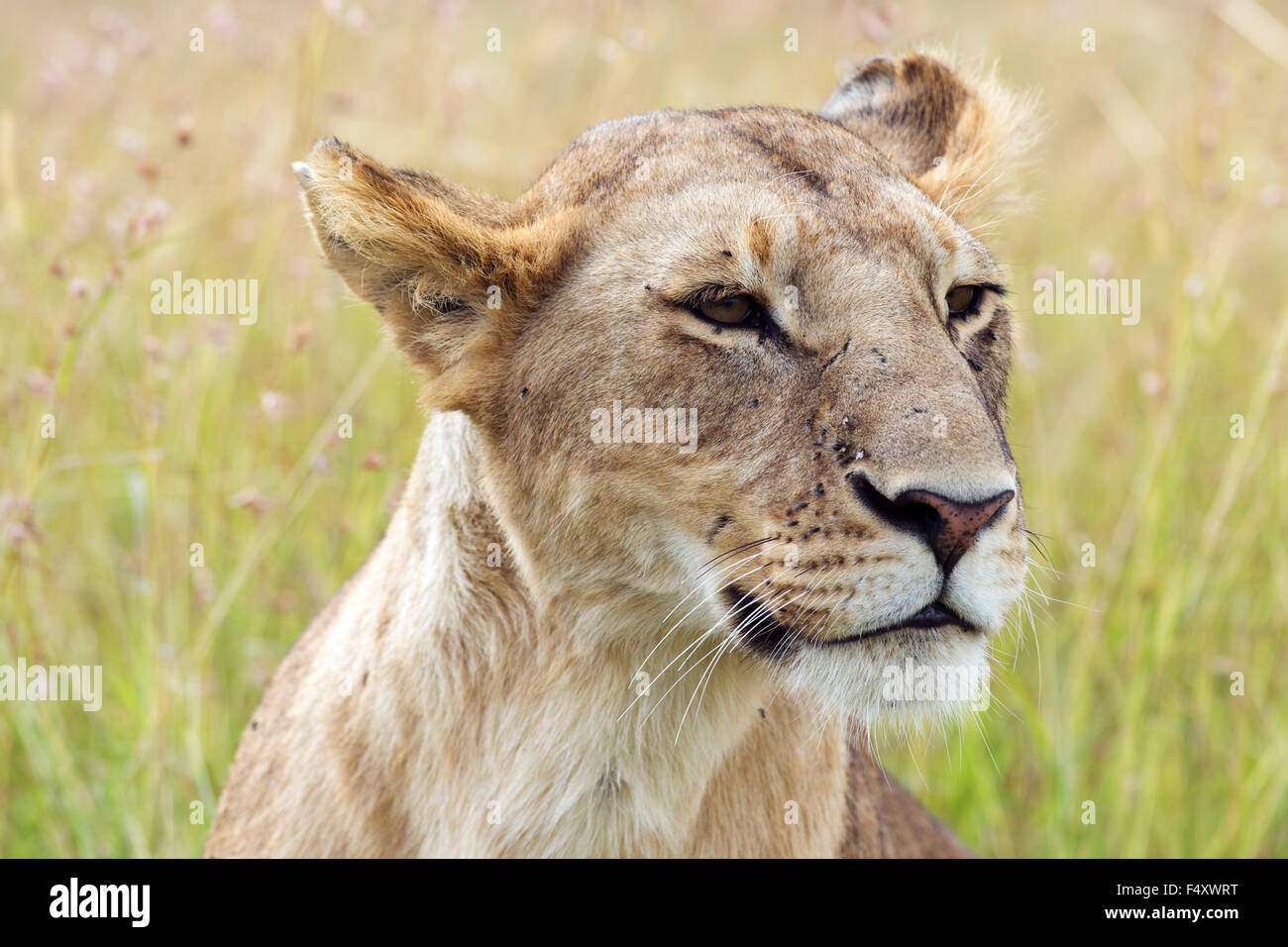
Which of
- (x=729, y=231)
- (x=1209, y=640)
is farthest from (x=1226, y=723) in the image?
(x=729, y=231)

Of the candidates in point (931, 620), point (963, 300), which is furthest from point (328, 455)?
point (931, 620)

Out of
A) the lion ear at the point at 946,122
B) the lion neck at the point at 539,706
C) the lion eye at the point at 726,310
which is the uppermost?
the lion ear at the point at 946,122

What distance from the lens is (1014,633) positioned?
2.76 m

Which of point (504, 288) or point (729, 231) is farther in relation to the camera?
point (504, 288)

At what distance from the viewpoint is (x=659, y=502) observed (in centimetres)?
258

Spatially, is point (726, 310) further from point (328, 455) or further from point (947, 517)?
point (328, 455)

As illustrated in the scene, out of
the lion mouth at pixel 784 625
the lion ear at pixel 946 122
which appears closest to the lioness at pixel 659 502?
the lion mouth at pixel 784 625

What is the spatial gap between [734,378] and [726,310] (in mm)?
137

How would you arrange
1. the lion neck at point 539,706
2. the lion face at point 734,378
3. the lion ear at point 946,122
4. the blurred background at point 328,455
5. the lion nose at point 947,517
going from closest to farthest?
1. the lion nose at point 947,517
2. the lion face at point 734,378
3. the lion neck at point 539,706
4. the lion ear at point 946,122
5. the blurred background at point 328,455

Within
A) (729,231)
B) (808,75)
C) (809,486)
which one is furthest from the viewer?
(808,75)

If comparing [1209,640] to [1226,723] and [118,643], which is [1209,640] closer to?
[1226,723]

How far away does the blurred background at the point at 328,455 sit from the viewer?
13.0 ft

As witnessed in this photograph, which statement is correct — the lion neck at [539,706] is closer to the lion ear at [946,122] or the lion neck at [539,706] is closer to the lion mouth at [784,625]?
the lion mouth at [784,625]

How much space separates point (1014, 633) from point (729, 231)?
3.21ft
